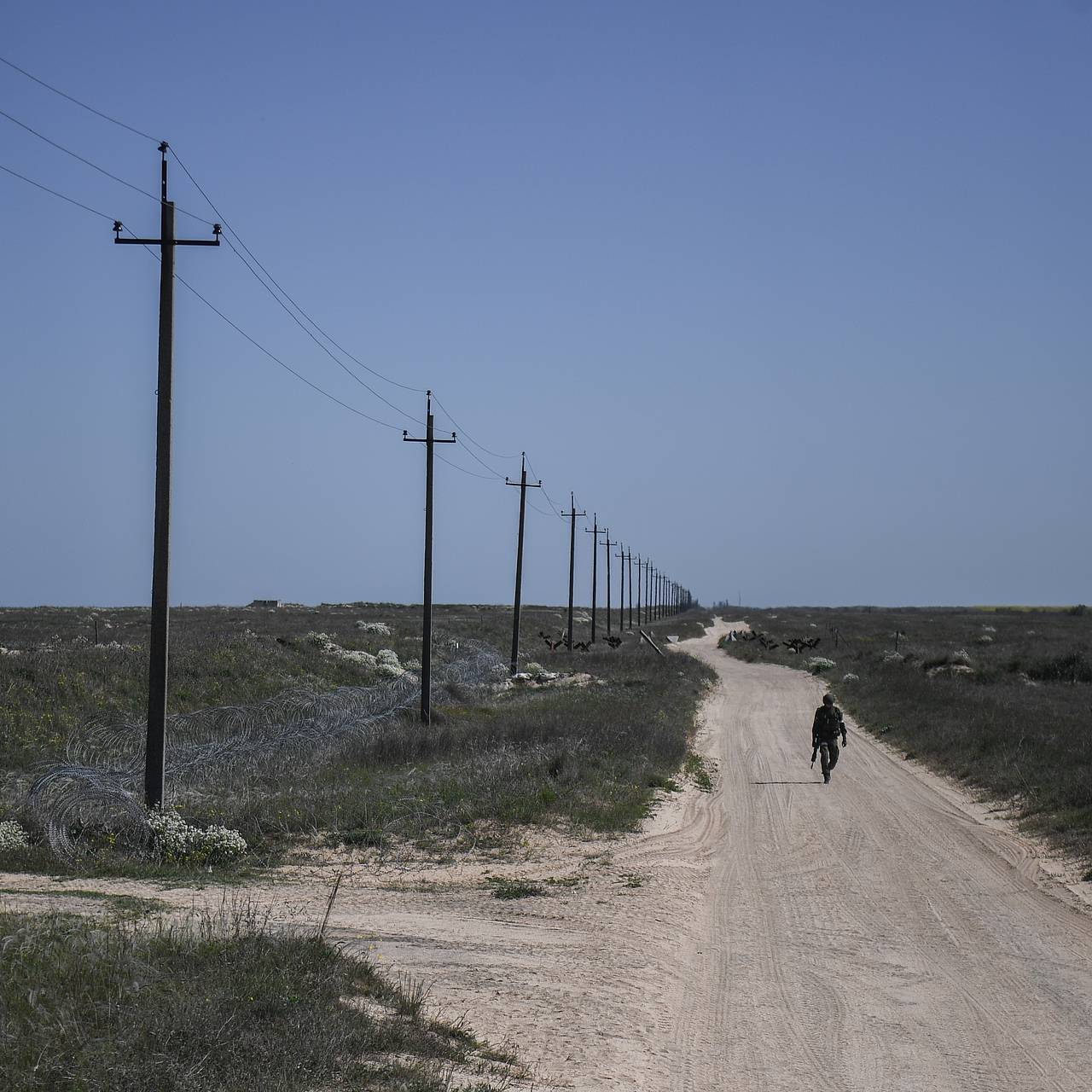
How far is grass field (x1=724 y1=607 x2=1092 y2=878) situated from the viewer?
56.7 feet

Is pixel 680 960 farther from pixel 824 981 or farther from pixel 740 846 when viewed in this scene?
pixel 740 846

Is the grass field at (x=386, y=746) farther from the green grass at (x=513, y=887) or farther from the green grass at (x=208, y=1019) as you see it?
the green grass at (x=208, y=1019)

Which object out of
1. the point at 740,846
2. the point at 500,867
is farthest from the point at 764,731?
the point at 500,867

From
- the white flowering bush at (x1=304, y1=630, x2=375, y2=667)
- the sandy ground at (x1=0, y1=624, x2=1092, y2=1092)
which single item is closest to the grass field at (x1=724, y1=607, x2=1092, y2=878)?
the sandy ground at (x1=0, y1=624, x2=1092, y2=1092)

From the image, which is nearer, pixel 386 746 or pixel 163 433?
pixel 163 433

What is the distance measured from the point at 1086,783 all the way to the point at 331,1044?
14.0m

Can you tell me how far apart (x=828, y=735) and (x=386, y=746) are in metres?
8.42

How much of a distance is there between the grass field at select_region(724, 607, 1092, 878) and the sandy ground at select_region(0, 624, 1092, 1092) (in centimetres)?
118

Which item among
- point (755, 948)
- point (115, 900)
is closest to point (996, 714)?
point (755, 948)

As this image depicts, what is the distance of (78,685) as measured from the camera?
2727 centimetres

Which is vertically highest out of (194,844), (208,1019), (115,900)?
(208,1019)

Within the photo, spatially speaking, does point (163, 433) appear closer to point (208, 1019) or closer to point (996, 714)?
point (208, 1019)

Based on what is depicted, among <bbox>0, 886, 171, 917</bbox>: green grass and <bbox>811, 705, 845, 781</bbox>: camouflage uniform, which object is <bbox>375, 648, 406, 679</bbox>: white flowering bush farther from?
<bbox>0, 886, 171, 917</bbox>: green grass

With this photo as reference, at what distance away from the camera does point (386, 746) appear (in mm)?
21516
